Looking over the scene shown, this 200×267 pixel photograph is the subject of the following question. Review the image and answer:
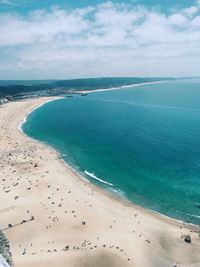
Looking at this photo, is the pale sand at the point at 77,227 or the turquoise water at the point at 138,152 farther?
the turquoise water at the point at 138,152

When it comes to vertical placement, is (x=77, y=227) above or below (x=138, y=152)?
below

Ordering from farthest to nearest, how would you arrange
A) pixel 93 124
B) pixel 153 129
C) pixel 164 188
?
pixel 93 124 < pixel 153 129 < pixel 164 188

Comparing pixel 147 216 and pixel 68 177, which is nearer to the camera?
pixel 147 216

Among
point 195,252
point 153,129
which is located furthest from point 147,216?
point 153,129

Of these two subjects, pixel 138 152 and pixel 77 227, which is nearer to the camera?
pixel 77 227

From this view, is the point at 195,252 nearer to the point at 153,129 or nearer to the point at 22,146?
the point at 22,146
